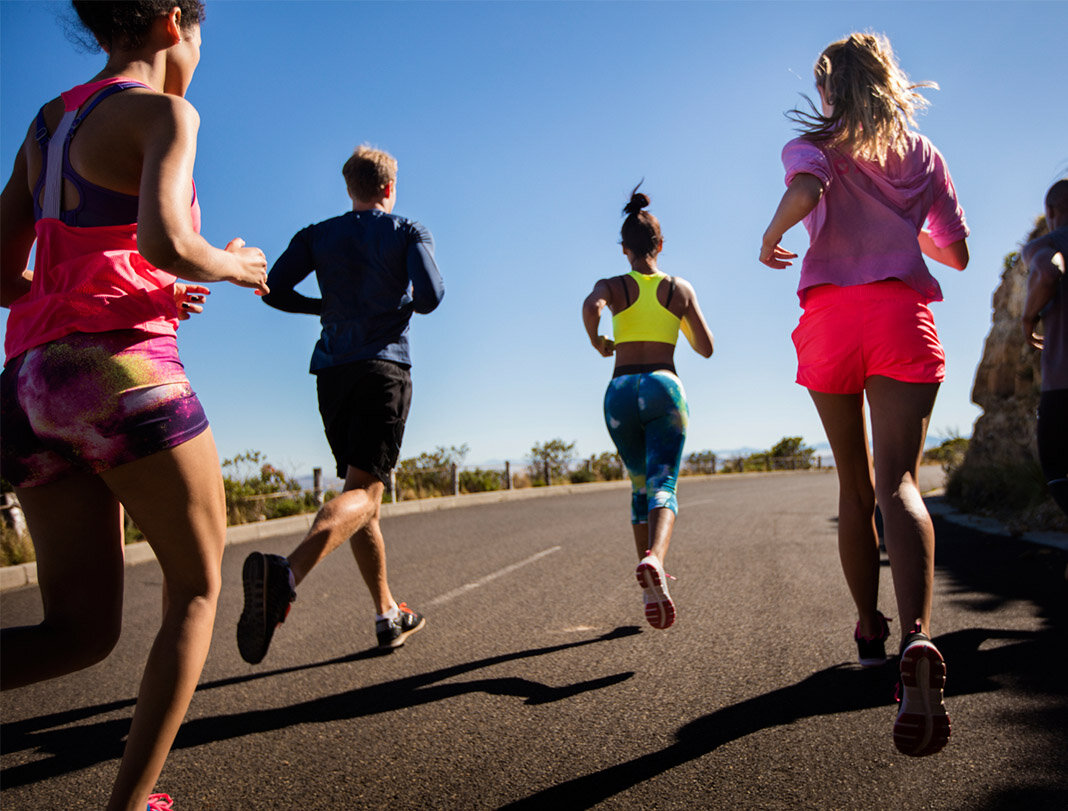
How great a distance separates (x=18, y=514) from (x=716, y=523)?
26.7 ft

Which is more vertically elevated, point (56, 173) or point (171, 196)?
point (56, 173)

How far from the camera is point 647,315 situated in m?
4.00

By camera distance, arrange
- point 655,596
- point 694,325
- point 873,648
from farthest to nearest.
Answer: point 694,325, point 655,596, point 873,648

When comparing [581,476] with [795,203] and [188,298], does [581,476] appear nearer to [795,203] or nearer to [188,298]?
[795,203]

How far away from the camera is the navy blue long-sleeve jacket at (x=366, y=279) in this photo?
359cm

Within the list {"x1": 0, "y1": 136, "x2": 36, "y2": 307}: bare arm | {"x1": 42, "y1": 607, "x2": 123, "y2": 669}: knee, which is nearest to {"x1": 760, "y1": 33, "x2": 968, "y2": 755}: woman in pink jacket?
{"x1": 42, "y1": 607, "x2": 123, "y2": 669}: knee

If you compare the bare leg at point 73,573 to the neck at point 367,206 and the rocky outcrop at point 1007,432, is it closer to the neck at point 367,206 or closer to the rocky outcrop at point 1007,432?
the neck at point 367,206

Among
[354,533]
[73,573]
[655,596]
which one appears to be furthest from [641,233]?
[73,573]

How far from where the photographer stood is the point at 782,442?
4347 cm

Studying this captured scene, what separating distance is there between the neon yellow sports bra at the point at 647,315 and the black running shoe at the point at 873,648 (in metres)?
1.75

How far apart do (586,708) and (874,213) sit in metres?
2.14

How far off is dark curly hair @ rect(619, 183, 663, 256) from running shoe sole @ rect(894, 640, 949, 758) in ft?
8.70

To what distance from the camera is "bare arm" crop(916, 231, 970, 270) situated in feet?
9.52

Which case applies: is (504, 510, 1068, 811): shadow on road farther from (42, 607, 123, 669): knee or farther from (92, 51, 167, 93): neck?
(92, 51, 167, 93): neck
